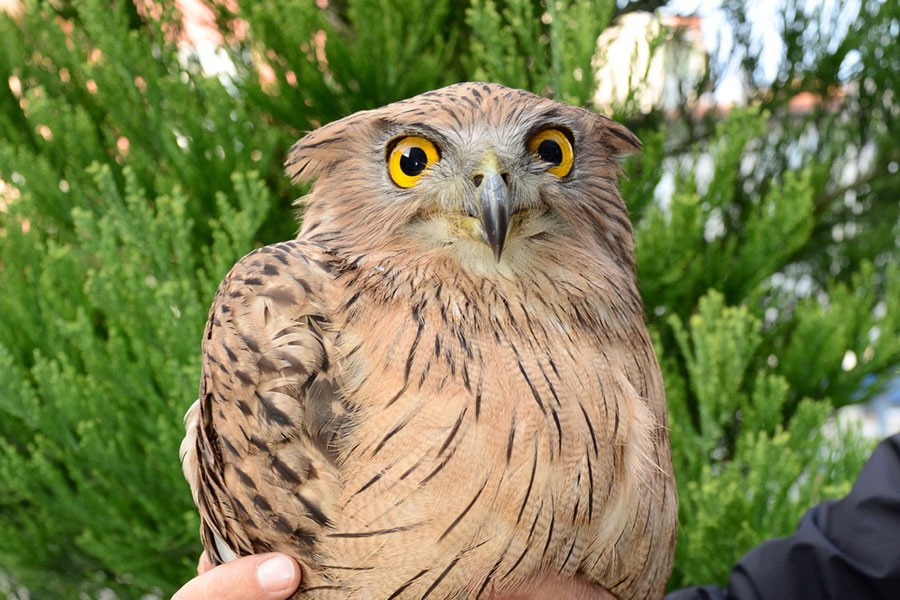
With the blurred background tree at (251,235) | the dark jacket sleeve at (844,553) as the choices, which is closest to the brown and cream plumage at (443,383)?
the dark jacket sleeve at (844,553)

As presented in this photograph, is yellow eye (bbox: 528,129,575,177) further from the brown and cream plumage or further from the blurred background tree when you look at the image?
the blurred background tree

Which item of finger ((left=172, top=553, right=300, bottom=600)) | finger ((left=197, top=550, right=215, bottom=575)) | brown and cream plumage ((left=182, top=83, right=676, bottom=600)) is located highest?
brown and cream plumage ((left=182, top=83, right=676, bottom=600))

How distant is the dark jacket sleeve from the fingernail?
1.31m

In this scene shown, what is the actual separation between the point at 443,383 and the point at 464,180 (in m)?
0.37

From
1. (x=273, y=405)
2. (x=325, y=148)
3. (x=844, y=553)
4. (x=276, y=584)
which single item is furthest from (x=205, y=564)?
(x=844, y=553)

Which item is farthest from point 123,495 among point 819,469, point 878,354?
point 878,354

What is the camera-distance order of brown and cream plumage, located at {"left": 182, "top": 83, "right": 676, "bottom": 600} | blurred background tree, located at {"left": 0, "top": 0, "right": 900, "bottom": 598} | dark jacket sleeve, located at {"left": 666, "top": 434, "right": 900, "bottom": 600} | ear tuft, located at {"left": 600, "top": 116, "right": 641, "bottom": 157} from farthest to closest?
blurred background tree, located at {"left": 0, "top": 0, "right": 900, "bottom": 598}, dark jacket sleeve, located at {"left": 666, "top": 434, "right": 900, "bottom": 600}, ear tuft, located at {"left": 600, "top": 116, "right": 641, "bottom": 157}, brown and cream plumage, located at {"left": 182, "top": 83, "right": 676, "bottom": 600}

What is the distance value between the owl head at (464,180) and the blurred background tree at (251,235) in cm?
117

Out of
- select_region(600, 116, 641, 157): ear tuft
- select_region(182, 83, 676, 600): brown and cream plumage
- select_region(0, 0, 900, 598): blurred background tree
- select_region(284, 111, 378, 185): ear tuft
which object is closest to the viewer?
select_region(182, 83, 676, 600): brown and cream plumage

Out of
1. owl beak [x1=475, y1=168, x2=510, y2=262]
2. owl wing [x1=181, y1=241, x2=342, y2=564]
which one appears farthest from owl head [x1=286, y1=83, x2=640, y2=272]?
owl wing [x1=181, y1=241, x2=342, y2=564]

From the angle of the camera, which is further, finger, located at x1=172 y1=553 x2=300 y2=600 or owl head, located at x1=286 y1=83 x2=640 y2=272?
owl head, located at x1=286 y1=83 x2=640 y2=272

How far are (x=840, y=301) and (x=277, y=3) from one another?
2628 mm

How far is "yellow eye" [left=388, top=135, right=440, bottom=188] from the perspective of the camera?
4.55ft

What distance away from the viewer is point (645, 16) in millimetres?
3564
